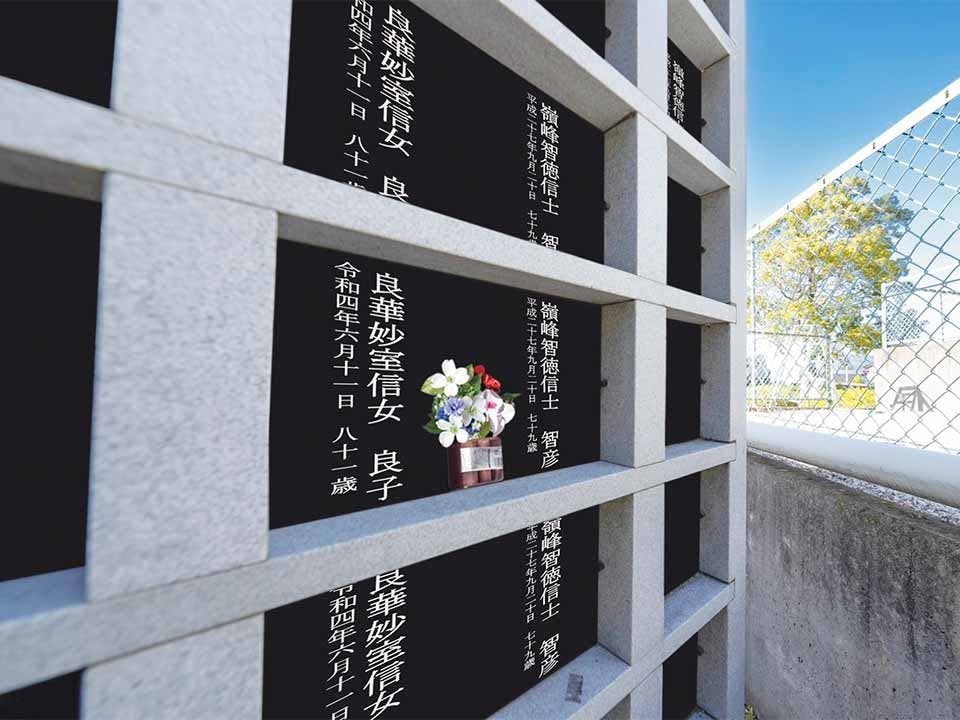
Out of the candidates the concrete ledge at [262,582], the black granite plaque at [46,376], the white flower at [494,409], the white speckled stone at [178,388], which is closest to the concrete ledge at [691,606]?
the concrete ledge at [262,582]

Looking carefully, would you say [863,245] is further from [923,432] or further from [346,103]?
[346,103]

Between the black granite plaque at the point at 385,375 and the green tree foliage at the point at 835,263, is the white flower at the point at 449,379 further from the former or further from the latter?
the green tree foliage at the point at 835,263

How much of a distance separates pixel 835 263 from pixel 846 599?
2.55 m

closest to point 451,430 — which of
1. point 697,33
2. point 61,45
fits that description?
point 61,45

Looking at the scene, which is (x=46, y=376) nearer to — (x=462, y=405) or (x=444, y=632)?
(x=462, y=405)

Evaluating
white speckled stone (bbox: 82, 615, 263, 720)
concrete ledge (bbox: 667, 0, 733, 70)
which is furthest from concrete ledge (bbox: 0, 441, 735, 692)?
concrete ledge (bbox: 667, 0, 733, 70)

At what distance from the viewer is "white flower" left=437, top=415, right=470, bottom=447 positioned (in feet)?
4.79

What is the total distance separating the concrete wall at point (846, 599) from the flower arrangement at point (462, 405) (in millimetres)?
2570

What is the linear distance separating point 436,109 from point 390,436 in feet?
4.26

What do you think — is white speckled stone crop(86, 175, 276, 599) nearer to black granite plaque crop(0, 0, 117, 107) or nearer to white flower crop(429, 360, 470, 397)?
black granite plaque crop(0, 0, 117, 107)

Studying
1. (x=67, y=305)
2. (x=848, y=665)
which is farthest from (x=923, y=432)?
(x=67, y=305)

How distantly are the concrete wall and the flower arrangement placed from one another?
2.57m

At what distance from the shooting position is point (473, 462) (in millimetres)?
1574

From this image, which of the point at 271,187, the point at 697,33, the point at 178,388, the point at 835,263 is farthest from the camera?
the point at 835,263
